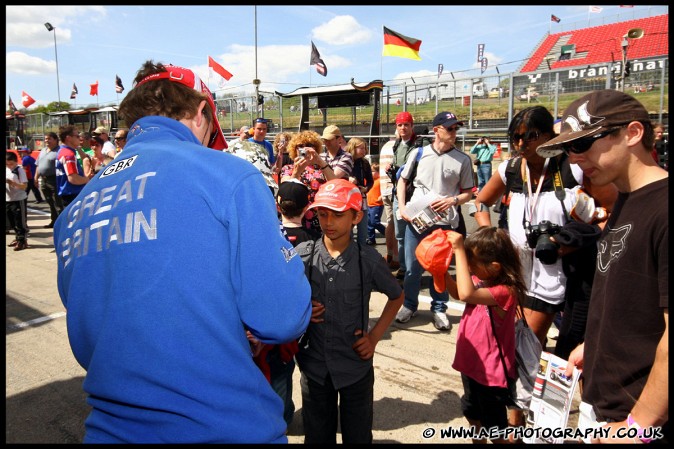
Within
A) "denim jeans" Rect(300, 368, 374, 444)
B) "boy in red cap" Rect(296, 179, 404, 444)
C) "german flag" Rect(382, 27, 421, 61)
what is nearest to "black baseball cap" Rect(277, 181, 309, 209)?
"boy in red cap" Rect(296, 179, 404, 444)

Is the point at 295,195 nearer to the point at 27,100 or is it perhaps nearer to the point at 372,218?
the point at 372,218

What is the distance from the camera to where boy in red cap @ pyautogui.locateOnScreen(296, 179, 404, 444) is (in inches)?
88.7

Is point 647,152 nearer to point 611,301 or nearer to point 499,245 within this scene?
point 611,301

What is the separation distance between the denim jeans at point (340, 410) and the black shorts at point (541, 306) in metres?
1.33

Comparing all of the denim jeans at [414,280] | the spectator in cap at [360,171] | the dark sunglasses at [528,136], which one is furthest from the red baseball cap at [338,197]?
the spectator in cap at [360,171]

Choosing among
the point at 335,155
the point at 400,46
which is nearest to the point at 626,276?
the point at 335,155

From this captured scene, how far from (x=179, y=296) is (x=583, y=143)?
1.46m

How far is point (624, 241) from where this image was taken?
1.54 meters

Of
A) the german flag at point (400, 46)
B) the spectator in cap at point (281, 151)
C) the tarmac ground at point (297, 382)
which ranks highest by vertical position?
the german flag at point (400, 46)

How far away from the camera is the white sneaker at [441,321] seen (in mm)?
4297

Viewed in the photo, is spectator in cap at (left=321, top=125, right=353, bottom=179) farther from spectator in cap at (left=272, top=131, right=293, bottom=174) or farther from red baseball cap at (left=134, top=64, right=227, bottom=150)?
red baseball cap at (left=134, top=64, right=227, bottom=150)

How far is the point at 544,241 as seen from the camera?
8.80 ft

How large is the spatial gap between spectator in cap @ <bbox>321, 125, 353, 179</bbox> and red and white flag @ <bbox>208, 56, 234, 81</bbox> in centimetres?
1299

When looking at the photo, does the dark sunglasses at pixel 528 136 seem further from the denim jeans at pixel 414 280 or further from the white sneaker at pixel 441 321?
the white sneaker at pixel 441 321
